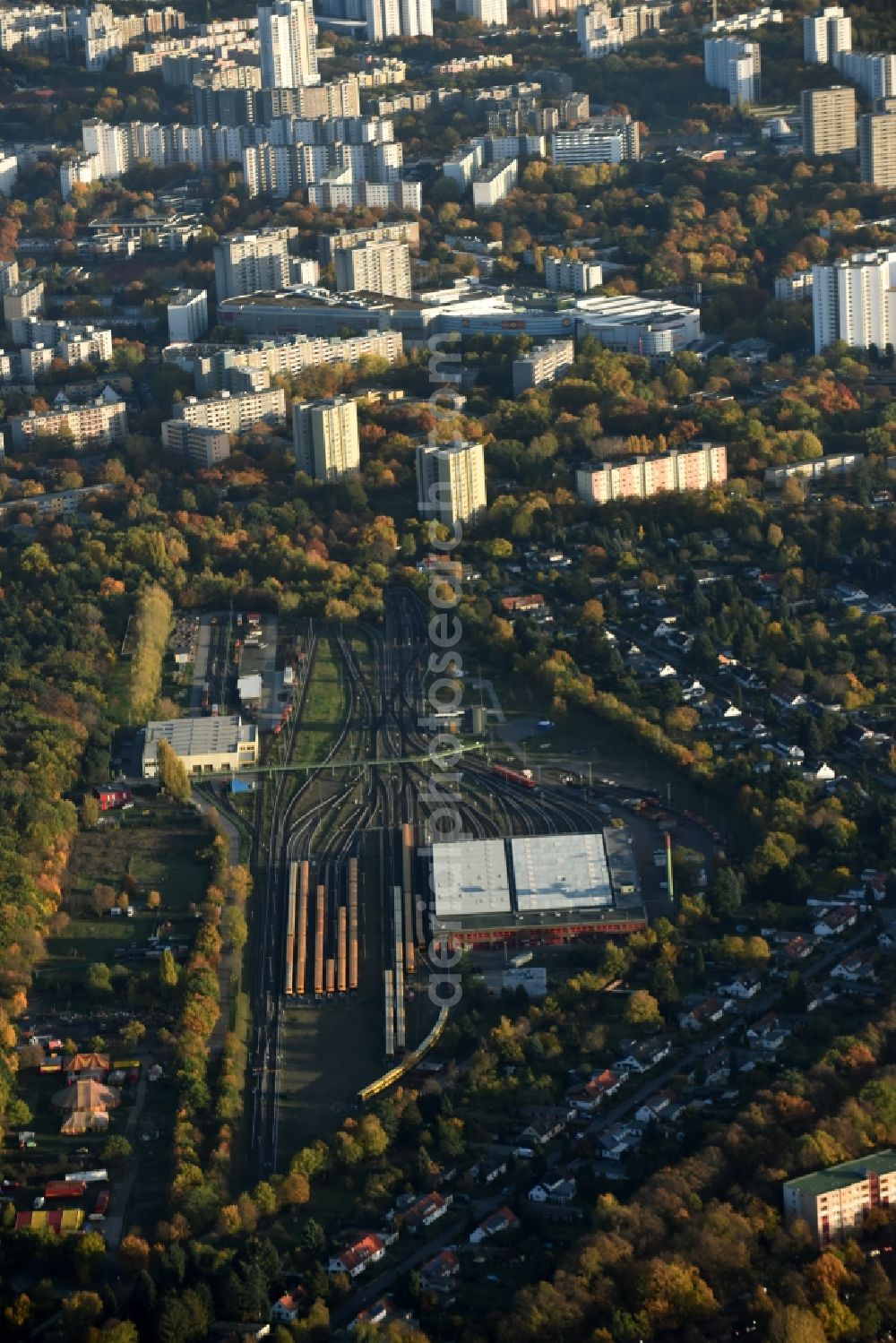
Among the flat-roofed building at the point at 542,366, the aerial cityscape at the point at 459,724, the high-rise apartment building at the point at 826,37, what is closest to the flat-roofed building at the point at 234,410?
the aerial cityscape at the point at 459,724

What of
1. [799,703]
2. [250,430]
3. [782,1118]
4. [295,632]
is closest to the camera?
[782,1118]

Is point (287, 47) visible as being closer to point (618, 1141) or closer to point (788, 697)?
point (788, 697)

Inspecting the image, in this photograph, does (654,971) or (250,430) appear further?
(250,430)

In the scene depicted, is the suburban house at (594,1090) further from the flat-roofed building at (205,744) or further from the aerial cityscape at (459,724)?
the flat-roofed building at (205,744)

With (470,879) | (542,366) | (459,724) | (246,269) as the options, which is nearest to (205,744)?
(459,724)

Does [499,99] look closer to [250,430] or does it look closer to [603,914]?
[250,430]

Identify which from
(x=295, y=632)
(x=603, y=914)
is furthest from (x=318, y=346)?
(x=603, y=914)

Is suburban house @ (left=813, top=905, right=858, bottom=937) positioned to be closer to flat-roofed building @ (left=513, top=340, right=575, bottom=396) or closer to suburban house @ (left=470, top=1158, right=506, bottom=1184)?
suburban house @ (left=470, top=1158, right=506, bottom=1184)
